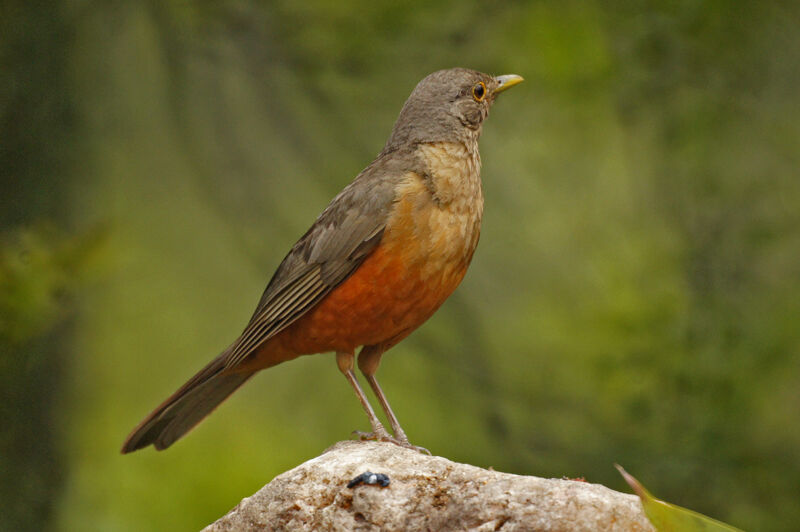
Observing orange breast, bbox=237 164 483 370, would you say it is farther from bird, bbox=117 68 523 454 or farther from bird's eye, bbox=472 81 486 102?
bird's eye, bbox=472 81 486 102

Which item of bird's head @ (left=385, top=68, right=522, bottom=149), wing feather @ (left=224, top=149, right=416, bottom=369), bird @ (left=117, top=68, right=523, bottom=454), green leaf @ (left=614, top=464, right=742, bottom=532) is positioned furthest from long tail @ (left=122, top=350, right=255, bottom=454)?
green leaf @ (left=614, top=464, right=742, bottom=532)

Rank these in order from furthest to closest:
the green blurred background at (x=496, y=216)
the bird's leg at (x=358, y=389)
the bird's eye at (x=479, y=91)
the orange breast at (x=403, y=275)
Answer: the green blurred background at (x=496, y=216)
the bird's eye at (x=479, y=91)
the bird's leg at (x=358, y=389)
the orange breast at (x=403, y=275)

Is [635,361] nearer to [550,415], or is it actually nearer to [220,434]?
[550,415]

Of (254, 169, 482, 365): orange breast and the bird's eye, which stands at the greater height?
the bird's eye

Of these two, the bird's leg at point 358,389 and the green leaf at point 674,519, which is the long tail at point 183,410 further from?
the green leaf at point 674,519

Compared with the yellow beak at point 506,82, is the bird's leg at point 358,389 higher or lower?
lower

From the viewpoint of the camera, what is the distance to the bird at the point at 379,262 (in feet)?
14.9

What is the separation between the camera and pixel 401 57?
6.48 meters

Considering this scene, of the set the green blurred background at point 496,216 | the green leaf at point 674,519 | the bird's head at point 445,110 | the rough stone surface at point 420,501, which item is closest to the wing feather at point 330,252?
the bird's head at point 445,110

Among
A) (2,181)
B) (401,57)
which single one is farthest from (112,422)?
(401,57)

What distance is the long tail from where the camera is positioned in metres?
4.89

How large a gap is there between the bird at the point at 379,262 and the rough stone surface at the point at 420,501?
0.78 m

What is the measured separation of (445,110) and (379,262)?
36.3 inches

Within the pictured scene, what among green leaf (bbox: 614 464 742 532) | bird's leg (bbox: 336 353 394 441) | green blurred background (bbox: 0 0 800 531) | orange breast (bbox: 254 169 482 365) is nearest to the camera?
green leaf (bbox: 614 464 742 532)
